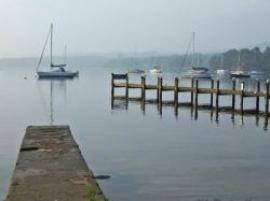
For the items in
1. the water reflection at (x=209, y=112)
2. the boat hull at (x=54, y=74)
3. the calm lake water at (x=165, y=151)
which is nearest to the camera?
the calm lake water at (x=165, y=151)

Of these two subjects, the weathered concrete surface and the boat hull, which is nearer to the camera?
the weathered concrete surface

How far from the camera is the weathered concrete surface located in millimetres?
13156

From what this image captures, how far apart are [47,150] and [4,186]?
202 centimetres

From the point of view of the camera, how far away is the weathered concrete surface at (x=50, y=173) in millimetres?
13156

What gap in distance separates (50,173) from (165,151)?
12782 mm

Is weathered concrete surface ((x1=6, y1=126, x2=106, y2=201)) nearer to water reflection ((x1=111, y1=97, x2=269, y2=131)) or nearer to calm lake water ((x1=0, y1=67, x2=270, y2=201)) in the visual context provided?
calm lake water ((x1=0, y1=67, x2=270, y2=201))

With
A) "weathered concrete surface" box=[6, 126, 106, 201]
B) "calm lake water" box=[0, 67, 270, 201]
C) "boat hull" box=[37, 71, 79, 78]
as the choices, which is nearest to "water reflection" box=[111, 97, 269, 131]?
"calm lake water" box=[0, 67, 270, 201]

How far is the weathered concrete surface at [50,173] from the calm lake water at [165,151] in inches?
67.8

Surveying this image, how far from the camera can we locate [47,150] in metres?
19.4

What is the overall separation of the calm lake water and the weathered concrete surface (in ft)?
5.65

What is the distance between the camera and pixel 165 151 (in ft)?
91.1

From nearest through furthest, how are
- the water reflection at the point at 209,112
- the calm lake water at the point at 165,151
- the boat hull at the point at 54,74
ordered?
the calm lake water at the point at 165,151, the water reflection at the point at 209,112, the boat hull at the point at 54,74

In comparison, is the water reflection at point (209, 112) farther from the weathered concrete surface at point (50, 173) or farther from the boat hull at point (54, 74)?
the boat hull at point (54, 74)

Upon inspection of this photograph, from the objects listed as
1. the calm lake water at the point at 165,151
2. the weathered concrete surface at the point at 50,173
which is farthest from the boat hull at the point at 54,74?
the weathered concrete surface at the point at 50,173
